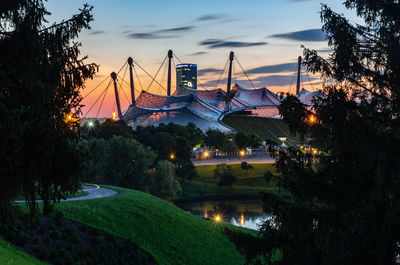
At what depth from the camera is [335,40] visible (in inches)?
376

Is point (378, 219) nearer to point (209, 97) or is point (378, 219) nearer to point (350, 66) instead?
point (350, 66)

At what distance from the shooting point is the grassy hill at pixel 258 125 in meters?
117

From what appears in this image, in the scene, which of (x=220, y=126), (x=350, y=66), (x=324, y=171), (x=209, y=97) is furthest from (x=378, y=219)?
(x=209, y=97)

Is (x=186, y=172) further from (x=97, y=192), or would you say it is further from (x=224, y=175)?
(x=97, y=192)

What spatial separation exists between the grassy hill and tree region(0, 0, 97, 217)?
108 meters

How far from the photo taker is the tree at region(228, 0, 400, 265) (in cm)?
775

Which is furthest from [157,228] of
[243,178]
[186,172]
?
[243,178]

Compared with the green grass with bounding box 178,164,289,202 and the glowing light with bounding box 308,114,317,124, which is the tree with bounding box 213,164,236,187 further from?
the glowing light with bounding box 308,114,317,124

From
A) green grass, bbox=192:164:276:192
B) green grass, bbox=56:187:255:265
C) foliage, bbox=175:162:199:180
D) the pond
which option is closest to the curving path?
green grass, bbox=56:187:255:265

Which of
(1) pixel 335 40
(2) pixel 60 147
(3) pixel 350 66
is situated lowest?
(2) pixel 60 147

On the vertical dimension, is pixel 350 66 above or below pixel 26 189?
above

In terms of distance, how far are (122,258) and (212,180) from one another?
145 feet

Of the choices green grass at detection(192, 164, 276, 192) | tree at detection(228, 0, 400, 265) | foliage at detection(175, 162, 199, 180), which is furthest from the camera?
green grass at detection(192, 164, 276, 192)

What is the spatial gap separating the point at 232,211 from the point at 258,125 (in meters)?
79.2
